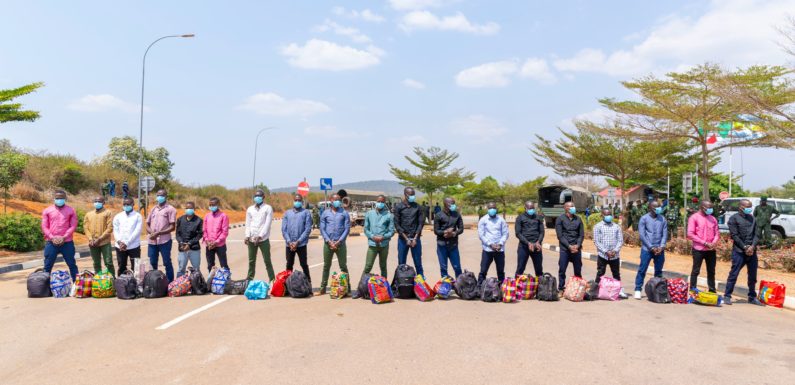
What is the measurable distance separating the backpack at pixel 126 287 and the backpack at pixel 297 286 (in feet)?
7.96

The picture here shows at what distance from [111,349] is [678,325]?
6.75 metres

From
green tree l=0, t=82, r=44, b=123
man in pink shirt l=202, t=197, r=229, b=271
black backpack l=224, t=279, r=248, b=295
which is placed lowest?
black backpack l=224, t=279, r=248, b=295

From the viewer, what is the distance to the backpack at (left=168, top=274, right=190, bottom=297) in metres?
8.78

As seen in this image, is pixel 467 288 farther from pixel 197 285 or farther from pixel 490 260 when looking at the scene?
pixel 197 285

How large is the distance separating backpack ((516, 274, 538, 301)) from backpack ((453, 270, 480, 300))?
2.13 ft

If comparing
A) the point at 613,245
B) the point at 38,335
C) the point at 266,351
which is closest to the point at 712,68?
the point at 613,245

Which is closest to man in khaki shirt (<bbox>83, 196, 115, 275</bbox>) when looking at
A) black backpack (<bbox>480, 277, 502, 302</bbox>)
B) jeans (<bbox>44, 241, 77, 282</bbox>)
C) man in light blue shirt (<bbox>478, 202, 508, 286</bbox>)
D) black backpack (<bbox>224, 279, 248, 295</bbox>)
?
jeans (<bbox>44, 241, 77, 282</bbox>)

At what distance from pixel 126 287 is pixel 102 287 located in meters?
0.48

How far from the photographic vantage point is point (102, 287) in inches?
343

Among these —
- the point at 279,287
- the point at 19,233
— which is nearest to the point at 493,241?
the point at 279,287

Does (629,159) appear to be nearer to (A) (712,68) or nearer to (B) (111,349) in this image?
(A) (712,68)

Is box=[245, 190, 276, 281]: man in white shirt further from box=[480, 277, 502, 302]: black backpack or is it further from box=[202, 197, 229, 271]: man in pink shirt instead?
box=[480, 277, 502, 302]: black backpack

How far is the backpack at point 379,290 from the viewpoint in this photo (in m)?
8.31

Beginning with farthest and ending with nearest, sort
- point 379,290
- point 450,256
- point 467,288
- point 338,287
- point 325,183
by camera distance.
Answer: point 325,183 → point 450,256 → point 467,288 → point 338,287 → point 379,290
